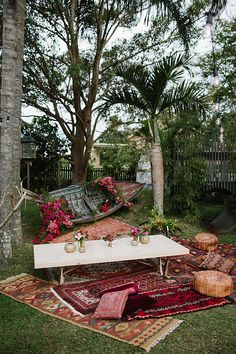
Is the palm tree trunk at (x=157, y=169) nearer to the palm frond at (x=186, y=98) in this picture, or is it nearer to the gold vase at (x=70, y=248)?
the palm frond at (x=186, y=98)

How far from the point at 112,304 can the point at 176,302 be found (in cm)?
90

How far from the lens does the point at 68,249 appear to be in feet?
16.8

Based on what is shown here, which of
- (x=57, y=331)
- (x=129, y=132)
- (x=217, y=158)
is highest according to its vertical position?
(x=129, y=132)

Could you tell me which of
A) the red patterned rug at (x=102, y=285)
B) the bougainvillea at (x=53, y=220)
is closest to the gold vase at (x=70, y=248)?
the red patterned rug at (x=102, y=285)

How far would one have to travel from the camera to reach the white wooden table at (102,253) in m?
4.77

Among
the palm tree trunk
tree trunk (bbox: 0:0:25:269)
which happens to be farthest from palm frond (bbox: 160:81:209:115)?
tree trunk (bbox: 0:0:25:269)

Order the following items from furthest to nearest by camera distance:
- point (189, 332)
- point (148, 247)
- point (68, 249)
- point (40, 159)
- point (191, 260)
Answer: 1. point (40, 159)
2. point (191, 260)
3. point (148, 247)
4. point (68, 249)
5. point (189, 332)

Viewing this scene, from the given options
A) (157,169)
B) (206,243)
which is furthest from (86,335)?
(157,169)

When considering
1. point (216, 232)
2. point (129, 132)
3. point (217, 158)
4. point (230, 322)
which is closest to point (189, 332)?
point (230, 322)

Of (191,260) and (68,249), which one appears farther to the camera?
(191,260)

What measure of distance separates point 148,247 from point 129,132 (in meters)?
7.54

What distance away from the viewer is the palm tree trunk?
8.44 m

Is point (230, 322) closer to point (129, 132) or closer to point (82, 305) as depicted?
point (82, 305)

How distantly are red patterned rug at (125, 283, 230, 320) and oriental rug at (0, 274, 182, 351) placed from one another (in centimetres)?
16
